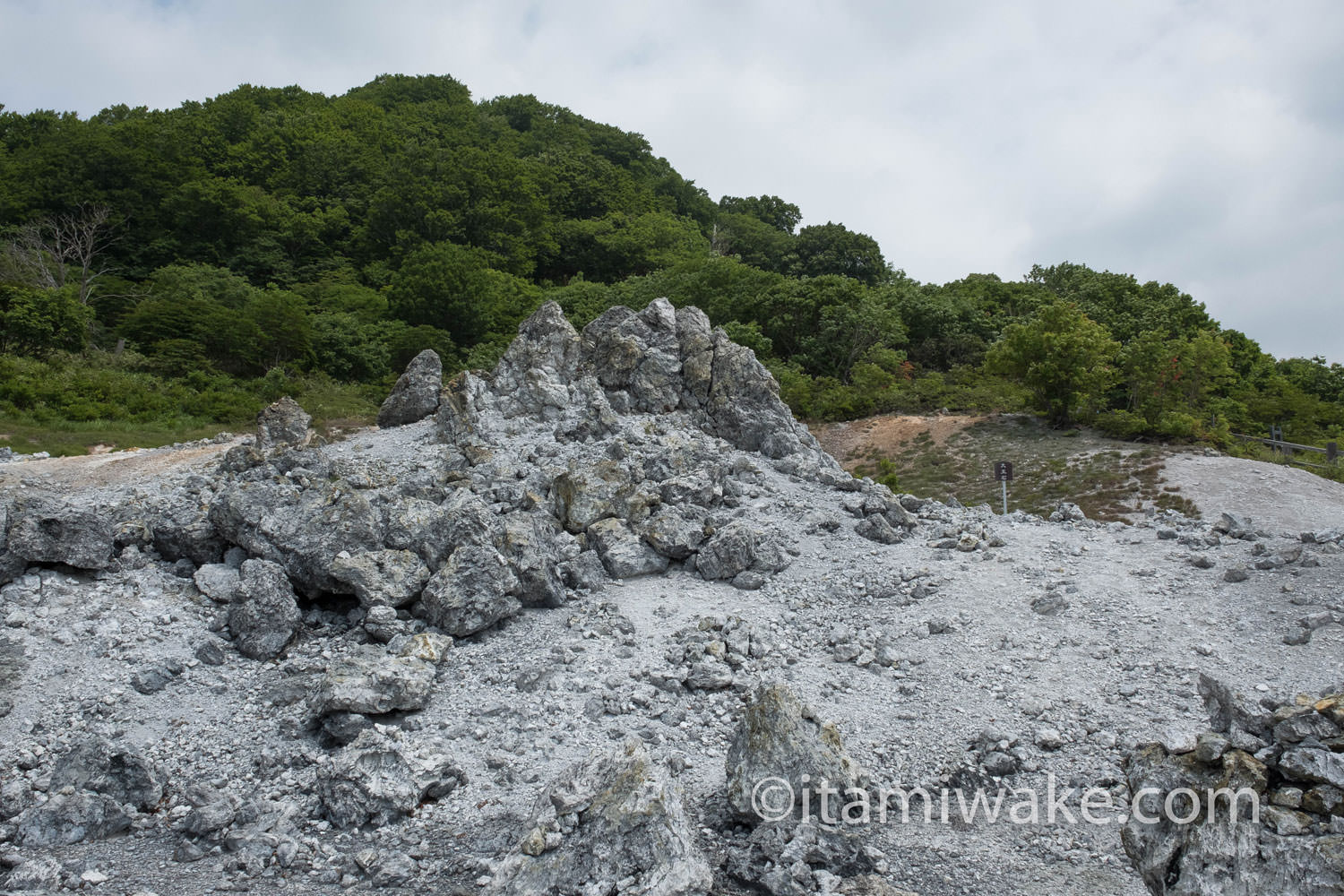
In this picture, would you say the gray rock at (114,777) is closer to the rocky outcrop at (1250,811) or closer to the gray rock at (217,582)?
the gray rock at (217,582)

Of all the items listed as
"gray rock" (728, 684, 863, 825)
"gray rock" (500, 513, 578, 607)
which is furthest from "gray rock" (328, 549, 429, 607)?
"gray rock" (728, 684, 863, 825)

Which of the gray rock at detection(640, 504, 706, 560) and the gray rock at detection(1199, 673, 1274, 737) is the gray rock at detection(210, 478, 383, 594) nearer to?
the gray rock at detection(640, 504, 706, 560)

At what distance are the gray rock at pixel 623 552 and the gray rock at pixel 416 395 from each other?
10.4m

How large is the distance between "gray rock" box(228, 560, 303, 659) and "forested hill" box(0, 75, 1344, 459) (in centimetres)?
1857

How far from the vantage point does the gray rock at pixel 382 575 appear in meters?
12.6

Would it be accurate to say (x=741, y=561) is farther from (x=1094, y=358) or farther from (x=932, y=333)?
(x=932, y=333)

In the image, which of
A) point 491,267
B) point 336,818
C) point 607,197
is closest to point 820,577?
point 336,818

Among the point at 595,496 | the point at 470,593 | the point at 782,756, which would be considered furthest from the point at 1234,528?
the point at 470,593

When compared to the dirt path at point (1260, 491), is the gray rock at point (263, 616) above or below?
below

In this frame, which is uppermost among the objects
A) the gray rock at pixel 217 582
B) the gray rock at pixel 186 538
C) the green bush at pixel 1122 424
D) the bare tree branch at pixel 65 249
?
the bare tree branch at pixel 65 249

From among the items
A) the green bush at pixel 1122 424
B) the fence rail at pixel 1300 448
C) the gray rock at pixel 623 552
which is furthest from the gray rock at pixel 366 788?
the fence rail at pixel 1300 448

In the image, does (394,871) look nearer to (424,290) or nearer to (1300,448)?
(424,290)

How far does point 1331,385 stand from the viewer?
164ft

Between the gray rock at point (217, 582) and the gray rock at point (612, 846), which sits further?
the gray rock at point (217, 582)
